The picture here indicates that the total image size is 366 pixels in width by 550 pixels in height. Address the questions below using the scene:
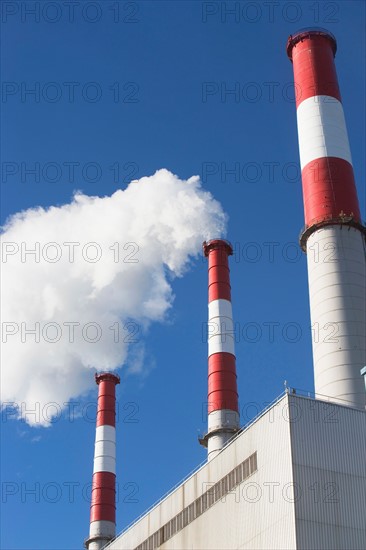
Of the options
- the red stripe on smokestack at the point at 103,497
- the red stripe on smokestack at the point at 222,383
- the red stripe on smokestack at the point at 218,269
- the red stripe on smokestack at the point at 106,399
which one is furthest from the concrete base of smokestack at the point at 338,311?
the red stripe on smokestack at the point at 106,399

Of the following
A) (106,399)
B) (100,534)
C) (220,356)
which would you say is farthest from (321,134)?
(100,534)

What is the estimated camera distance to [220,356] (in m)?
40.6

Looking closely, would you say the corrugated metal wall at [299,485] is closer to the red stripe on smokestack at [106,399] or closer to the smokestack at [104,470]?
the smokestack at [104,470]

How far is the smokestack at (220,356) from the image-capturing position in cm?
3898

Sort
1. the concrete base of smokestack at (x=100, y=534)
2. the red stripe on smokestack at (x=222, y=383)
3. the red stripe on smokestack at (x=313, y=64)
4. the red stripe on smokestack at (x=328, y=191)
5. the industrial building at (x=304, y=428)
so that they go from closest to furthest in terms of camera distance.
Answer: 1. the industrial building at (x=304, y=428)
2. the red stripe on smokestack at (x=328, y=191)
3. the red stripe on smokestack at (x=313, y=64)
4. the red stripe on smokestack at (x=222, y=383)
5. the concrete base of smokestack at (x=100, y=534)

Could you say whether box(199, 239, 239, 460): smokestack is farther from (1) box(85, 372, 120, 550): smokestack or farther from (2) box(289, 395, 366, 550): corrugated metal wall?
(2) box(289, 395, 366, 550): corrugated metal wall

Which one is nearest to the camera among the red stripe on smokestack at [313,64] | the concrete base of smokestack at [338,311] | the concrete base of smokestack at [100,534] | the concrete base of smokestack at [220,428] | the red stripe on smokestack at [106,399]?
the concrete base of smokestack at [338,311]

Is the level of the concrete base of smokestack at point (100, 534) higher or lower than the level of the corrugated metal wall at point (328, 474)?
higher

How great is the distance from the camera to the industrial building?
2227cm

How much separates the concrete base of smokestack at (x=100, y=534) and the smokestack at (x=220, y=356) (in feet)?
28.6

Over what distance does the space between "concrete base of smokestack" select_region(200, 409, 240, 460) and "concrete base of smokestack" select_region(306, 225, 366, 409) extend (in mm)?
8230

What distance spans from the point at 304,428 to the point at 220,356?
1775 centimetres

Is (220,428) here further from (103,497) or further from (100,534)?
(100,534)

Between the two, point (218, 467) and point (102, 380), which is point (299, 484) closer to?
point (218, 467)
